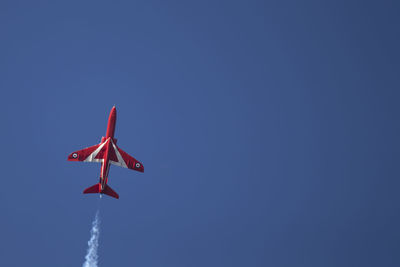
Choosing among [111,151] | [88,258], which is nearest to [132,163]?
[111,151]

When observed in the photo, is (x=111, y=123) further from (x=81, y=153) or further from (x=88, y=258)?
(x=88, y=258)

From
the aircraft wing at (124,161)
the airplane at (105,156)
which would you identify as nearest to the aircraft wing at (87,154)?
the airplane at (105,156)

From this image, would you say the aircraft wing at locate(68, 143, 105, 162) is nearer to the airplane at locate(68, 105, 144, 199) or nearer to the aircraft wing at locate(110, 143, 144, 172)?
the airplane at locate(68, 105, 144, 199)

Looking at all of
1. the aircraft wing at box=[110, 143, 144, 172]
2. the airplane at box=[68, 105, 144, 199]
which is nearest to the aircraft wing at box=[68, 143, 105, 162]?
the airplane at box=[68, 105, 144, 199]

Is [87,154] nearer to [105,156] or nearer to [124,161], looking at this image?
[105,156]

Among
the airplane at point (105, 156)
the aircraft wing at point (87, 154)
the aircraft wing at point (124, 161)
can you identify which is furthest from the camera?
the aircraft wing at point (124, 161)

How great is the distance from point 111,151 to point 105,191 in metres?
8.43

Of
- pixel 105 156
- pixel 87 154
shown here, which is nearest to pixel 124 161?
pixel 105 156

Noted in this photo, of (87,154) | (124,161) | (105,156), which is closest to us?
(87,154)

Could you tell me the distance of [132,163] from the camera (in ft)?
357

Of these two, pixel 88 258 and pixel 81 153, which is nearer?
pixel 81 153

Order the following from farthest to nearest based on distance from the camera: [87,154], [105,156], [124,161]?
[124,161] → [105,156] → [87,154]

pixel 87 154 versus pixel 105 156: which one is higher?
pixel 87 154

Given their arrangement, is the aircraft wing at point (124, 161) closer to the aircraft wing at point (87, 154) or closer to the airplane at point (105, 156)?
the airplane at point (105, 156)
